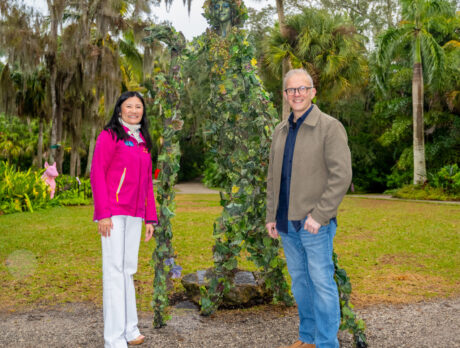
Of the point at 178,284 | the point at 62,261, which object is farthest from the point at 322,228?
the point at 62,261

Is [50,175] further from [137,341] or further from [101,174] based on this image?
[101,174]

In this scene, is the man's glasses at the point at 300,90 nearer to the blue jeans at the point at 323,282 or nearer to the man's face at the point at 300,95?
the man's face at the point at 300,95

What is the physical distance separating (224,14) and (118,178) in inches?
68.0

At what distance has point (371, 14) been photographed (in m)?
29.3

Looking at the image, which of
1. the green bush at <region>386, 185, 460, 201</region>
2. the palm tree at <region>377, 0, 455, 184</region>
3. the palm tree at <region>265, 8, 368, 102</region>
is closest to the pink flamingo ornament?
the palm tree at <region>265, 8, 368, 102</region>

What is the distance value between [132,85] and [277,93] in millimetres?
8490

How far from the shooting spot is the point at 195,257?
6.38 meters

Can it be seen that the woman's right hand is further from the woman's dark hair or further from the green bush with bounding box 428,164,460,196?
the green bush with bounding box 428,164,460,196

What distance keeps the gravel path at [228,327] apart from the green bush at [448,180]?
13.8 metres

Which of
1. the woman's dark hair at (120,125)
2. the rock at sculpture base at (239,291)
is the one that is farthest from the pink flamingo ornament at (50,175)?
the woman's dark hair at (120,125)

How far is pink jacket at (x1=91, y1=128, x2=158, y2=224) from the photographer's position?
9.34 feet

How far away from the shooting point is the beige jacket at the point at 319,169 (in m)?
2.55

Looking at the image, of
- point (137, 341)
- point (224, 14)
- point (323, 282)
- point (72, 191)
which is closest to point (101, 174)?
point (137, 341)

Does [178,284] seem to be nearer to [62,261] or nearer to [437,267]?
[62,261]
